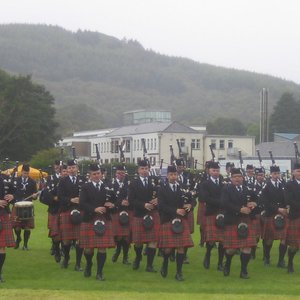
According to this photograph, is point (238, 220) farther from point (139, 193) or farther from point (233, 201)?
point (139, 193)

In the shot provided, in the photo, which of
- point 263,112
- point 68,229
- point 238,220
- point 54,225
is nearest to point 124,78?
point 263,112

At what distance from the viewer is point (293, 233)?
11352mm

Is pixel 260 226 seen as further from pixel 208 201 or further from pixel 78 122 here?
pixel 78 122

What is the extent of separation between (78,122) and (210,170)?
332 ft

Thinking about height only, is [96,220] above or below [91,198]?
below

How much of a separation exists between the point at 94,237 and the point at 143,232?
1494 millimetres

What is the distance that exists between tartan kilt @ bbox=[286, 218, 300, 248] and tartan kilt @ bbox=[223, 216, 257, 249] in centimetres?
83

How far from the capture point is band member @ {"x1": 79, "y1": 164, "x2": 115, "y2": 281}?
34.0 feet

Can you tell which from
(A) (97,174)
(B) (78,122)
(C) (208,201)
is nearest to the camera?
(A) (97,174)

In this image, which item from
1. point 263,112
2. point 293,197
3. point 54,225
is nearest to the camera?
point 293,197

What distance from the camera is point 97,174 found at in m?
10.6

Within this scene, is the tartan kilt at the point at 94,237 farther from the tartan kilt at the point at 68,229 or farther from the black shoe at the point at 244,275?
the black shoe at the point at 244,275

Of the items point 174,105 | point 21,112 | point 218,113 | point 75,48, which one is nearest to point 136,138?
point 21,112

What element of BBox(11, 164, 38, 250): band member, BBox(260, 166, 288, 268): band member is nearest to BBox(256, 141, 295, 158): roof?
BBox(11, 164, 38, 250): band member
